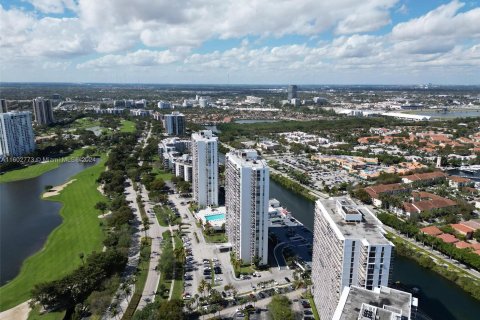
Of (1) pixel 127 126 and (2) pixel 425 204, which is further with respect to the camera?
(1) pixel 127 126

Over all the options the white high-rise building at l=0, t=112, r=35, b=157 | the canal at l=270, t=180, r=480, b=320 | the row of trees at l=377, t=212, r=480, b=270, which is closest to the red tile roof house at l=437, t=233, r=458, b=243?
the row of trees at l=377, t=212, r=480, b=270

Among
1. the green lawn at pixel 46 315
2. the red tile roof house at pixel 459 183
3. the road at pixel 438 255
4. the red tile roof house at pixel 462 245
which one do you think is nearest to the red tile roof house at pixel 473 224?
the red tile roof house at pixel 462 245

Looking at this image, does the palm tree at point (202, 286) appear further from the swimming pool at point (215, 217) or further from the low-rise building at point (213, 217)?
the swimming pool at point (215, 217)

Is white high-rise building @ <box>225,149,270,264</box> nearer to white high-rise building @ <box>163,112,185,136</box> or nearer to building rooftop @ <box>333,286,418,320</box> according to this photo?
building rooftop @ <box>333,286,418,320</box>

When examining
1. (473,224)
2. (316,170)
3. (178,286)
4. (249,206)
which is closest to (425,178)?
(316,170)

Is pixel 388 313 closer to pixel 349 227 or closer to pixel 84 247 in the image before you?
pixel 349 227

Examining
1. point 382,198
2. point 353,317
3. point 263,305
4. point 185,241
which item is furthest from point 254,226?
point 382,198

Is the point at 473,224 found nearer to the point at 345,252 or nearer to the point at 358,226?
the point at 358,226
